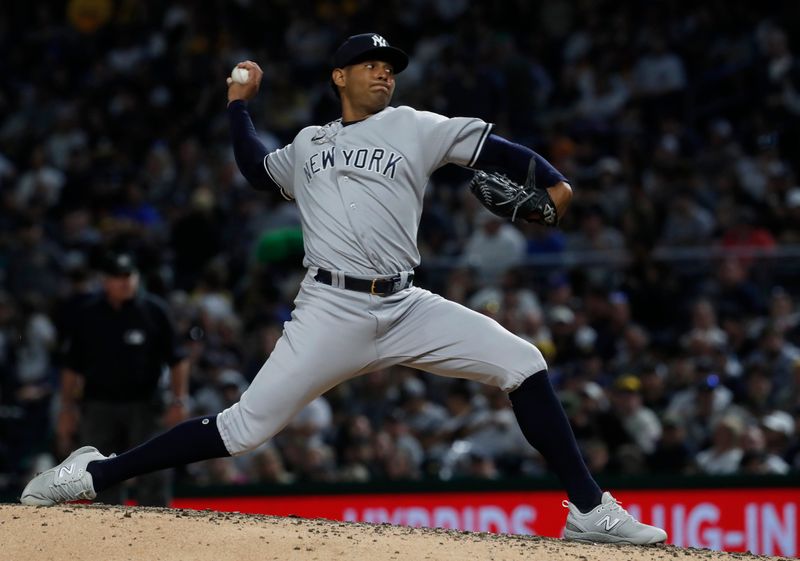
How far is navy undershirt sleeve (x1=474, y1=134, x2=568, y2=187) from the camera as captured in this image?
16.3ft

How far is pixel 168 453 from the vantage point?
5207 mm

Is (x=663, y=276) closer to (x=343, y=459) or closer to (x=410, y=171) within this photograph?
(x=343, y=459)

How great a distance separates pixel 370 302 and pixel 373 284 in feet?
0.21

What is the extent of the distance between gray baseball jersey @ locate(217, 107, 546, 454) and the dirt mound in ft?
1.17

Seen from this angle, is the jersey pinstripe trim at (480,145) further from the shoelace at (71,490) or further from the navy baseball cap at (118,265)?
the navy baseball cap at (118,265)

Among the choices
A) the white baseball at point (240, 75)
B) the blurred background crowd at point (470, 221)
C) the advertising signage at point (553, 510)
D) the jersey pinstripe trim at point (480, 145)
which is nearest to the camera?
the jersey pinstripe trim at point (480, 145)

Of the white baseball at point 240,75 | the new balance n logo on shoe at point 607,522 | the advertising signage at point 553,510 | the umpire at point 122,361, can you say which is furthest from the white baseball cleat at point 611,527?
the advertising signage at point 553,510

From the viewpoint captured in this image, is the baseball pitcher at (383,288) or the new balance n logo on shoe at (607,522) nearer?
the baseball pitcher at (383,288)

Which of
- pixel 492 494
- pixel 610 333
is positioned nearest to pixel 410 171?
pixel 492 494

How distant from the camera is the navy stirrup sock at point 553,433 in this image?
203 inches

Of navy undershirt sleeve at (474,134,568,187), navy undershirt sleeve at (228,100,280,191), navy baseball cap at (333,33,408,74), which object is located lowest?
navy undershirt sleeve at (474,134,568,187)

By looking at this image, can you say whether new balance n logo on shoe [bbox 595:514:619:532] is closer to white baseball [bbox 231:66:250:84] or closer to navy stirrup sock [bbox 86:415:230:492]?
navy stirrup sock [bbox 86:415:230:492]

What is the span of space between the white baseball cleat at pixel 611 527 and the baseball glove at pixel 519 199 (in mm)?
1073

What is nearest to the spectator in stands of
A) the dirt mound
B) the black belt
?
the dirt mound
